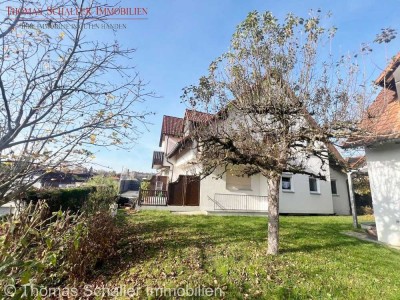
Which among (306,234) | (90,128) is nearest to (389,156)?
(306,234)

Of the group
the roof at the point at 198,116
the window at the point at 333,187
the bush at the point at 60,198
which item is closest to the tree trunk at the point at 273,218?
the roof at the point at 198,116

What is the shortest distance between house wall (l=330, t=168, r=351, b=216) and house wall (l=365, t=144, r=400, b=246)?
37.0 ft

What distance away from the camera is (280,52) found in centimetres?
622

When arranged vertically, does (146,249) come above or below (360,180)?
below

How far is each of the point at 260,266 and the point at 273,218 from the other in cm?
145

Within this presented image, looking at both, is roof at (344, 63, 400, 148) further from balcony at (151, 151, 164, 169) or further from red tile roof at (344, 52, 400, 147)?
balcony at (151, 151, 164, 169)

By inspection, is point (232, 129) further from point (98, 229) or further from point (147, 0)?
point (98, 229)

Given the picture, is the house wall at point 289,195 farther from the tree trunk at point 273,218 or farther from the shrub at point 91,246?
the tree trunk at point 273,218

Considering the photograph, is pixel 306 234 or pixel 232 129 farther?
pixel 306 234

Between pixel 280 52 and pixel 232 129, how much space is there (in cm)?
256

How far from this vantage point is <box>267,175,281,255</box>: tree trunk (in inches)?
243

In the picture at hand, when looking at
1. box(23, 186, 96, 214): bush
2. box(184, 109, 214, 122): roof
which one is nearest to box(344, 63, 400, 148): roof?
box(184, 109, 214, 122): roof

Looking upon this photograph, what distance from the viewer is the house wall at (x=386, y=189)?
316 inches

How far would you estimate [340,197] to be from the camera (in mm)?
19297
